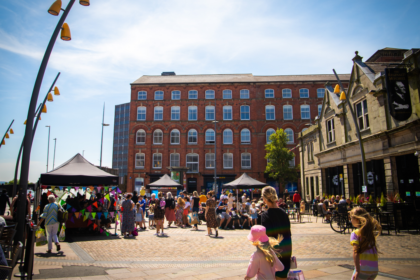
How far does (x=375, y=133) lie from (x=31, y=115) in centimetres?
1724

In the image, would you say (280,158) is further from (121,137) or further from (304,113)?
(121,137)

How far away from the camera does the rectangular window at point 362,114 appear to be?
1855 cm

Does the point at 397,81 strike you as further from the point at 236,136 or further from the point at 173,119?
the point at 173,119

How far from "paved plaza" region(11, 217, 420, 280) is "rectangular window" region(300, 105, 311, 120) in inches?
1350

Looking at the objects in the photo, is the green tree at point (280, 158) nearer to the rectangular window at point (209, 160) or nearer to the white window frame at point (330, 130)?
the rectangular window at point (209, 160)

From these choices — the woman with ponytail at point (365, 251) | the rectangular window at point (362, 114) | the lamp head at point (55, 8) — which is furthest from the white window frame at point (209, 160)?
the woman with ponytail at point (365, 251)

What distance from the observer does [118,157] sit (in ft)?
388

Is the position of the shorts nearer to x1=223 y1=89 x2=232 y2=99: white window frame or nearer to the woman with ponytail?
the woman with ponytail

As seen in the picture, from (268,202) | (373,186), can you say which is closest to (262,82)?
(373,186)

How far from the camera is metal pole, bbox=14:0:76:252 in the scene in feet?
20.9

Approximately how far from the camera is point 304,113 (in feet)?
147

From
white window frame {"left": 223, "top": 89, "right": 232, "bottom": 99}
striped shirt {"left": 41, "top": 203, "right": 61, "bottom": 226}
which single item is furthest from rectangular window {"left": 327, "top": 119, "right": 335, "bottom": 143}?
white window frame {"left": 223, "top": 89, "right": 232, "bottom": 99}

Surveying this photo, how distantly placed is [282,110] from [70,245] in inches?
1551

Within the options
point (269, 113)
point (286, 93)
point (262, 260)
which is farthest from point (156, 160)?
point (262, 260)
